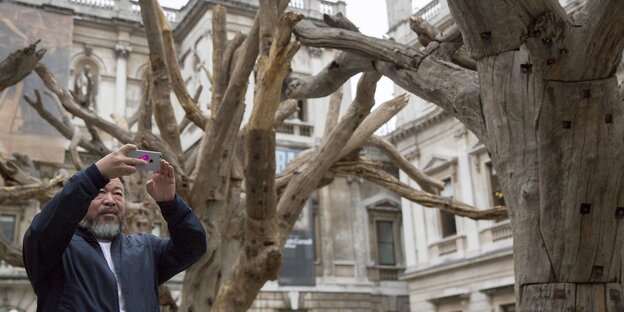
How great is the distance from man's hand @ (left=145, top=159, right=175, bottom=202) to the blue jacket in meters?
0.05

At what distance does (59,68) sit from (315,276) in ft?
33.6

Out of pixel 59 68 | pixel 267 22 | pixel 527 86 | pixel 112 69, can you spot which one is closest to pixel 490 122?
pixel 527 86

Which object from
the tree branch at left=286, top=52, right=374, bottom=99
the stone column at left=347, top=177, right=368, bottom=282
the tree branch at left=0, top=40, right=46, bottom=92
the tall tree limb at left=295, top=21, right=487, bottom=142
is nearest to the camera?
the tall tree limb at left=295, top=21, right=487, bottom=142

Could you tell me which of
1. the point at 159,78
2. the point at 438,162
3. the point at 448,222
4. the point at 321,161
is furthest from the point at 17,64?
the point at 448,222

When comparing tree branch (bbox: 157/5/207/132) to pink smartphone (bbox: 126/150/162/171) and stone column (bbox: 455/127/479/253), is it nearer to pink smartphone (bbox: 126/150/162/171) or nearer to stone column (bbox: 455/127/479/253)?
pink smartphone (bbox: 126/150/162/171)

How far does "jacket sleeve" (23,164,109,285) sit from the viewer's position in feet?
8.08

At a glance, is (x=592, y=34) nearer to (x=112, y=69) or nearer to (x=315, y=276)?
(x=315, y=276)

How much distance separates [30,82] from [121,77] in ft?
25.3

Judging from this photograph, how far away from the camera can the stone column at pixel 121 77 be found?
76.2 feet

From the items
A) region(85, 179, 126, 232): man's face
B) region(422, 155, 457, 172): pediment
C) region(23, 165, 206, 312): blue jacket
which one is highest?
region(422, 155, 457, 172): pediment

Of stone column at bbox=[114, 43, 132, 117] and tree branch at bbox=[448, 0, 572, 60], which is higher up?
stone column at bbox=[114, 43, 132, 117]

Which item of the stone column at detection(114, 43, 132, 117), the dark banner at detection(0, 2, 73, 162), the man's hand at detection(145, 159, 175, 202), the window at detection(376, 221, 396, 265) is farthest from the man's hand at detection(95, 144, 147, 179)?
the window at detection(376, 221, 396, 265)

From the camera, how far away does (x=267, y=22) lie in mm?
6656

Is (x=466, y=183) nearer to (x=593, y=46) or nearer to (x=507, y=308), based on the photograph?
(x=507, y=308)
